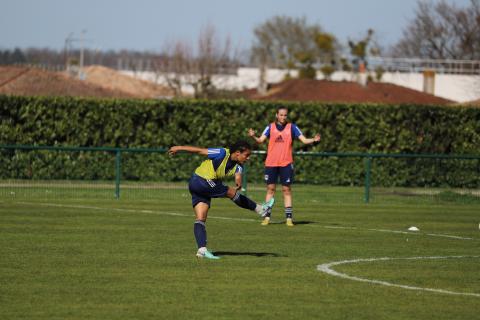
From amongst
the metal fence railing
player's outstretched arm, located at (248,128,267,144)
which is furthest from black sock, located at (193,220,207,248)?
the metal fence railing

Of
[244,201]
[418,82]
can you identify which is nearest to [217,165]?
[244,201]

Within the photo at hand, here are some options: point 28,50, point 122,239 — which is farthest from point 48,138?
point 28,50

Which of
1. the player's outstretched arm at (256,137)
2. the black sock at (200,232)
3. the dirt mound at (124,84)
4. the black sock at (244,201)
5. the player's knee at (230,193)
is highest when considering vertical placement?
the dirt mound at (124,84)

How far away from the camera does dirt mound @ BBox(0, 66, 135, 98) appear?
60.1 meters

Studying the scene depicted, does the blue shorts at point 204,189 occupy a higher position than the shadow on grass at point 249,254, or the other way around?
the blue shorts at point 204,189

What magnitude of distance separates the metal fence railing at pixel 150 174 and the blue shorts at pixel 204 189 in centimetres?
1396

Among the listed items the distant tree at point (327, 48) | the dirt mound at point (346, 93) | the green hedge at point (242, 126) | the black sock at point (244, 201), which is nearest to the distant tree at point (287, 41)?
the distant tree at point (327, 48)

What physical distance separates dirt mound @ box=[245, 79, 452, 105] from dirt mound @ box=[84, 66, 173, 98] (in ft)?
54.1

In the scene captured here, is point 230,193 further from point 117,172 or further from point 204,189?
point 117,172

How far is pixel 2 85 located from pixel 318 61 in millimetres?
41192

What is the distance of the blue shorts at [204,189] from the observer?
1505cm

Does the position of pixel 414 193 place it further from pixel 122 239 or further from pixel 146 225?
pixel 122 239

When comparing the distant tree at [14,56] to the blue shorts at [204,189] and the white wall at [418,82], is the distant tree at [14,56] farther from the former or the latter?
the blue shorts at [204,189]

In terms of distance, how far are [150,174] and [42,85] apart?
30.3 metres
